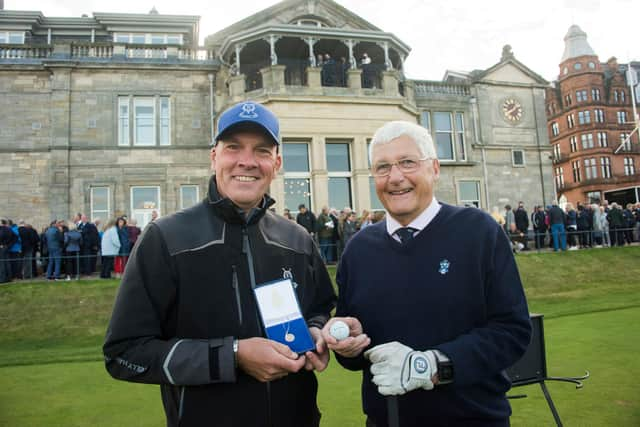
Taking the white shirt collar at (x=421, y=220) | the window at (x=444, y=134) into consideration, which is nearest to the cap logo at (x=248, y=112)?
the white shirt collar at (x=421, y=220)

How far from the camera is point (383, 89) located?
2125 cm

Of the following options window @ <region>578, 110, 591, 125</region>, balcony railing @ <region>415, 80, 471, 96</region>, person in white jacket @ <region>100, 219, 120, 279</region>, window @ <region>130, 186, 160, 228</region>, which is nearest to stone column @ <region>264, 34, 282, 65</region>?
window @ <region>130, 186, 160, 228</region>

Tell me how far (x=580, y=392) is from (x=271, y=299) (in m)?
3.70

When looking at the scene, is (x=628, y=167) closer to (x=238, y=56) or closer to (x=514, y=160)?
(x=514, y=160)

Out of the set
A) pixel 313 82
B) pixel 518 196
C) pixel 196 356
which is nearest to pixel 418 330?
pixel 196 356

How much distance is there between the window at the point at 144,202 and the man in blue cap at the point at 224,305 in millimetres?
20140

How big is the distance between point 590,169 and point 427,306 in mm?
69011

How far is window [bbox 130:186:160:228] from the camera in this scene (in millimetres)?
21359

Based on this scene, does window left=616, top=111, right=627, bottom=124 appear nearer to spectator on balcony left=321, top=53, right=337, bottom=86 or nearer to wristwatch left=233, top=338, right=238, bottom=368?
spectator on balcony left=321, top=53, right=337, bottom=86

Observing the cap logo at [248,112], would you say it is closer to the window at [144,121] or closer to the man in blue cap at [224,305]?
the man in blue cap at [224,305]

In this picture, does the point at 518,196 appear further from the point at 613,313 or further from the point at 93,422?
the point at 93,422

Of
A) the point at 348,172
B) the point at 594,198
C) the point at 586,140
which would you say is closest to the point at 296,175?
the point at 348,172

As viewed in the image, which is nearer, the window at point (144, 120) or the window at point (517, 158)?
the window at point (144, 120)

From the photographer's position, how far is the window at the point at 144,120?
21594 millimetres
